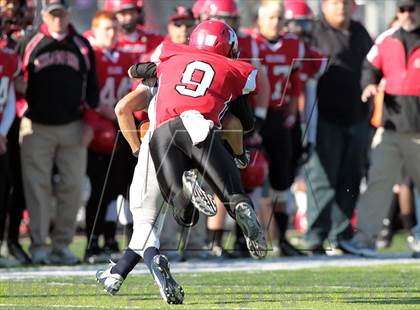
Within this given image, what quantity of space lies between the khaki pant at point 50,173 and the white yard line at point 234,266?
0.80 metres

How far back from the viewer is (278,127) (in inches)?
499

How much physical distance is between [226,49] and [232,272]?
2.70 metres

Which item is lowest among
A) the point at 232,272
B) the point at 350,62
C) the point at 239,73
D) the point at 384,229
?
the point at 384,229

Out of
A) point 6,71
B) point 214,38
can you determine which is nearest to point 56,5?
point 6,71

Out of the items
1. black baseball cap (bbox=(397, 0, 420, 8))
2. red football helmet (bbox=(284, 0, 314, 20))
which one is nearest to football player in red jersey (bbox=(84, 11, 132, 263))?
red football helmet (bbox=(284, 0, 314, 20))

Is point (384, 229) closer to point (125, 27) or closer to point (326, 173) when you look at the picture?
point (326, 173)

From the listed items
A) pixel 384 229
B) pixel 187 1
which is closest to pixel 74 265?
pixel 384 229

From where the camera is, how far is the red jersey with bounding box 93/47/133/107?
12305 mm

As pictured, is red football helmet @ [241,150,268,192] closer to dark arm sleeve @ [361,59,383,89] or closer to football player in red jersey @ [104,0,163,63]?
dark arm sleeve @ [361,59,383,89]

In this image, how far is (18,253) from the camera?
38.9ft

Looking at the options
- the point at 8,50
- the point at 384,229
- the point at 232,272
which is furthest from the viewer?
the point at 384,229

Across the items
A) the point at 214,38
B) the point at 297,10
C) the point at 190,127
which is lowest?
the point at 297,10

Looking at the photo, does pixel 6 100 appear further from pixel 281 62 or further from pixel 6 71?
pixel 281 62

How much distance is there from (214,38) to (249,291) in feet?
5.49
